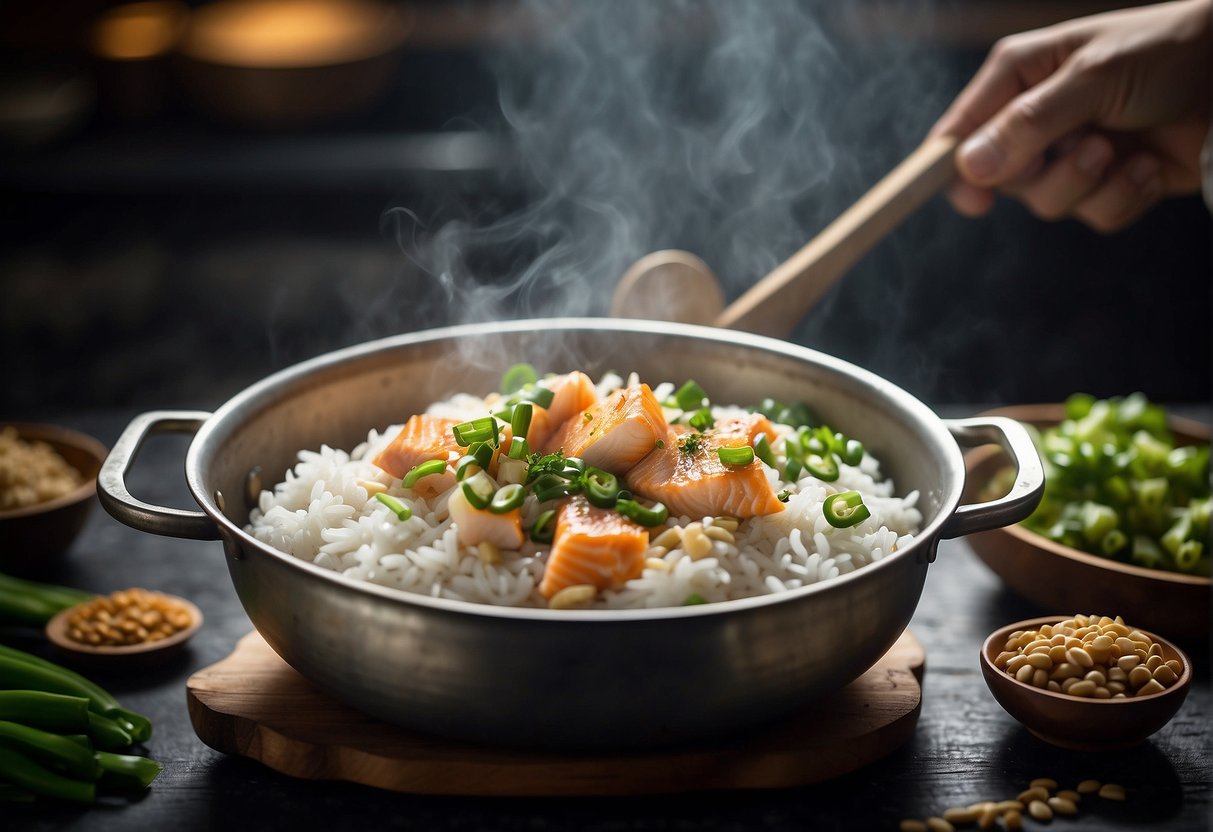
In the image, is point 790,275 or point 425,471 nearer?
point 425,471

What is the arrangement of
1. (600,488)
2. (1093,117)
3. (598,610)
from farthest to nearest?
1. (1093,117)
2. (600,488)
3. (598,610)

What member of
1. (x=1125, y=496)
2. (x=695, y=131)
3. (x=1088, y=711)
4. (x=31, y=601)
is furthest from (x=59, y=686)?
(x=695, y=131)

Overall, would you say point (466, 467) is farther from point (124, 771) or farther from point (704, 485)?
point (124, 771)

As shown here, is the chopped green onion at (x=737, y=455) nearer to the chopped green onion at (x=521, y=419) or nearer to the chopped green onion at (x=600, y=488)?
the chopped green onion at (x=600, y=488)

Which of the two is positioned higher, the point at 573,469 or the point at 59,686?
the point at 573,469

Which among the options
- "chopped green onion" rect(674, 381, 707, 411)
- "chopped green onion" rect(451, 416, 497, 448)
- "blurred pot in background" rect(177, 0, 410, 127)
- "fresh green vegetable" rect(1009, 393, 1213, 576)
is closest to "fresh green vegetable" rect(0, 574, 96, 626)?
"chopped green onion" rect(451, 416, 497, 448)

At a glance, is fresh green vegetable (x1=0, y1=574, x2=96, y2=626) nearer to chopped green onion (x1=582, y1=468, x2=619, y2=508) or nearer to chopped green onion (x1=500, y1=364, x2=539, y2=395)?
chopped green onion (x1=500, y1=364, x2=539, y2=395)
